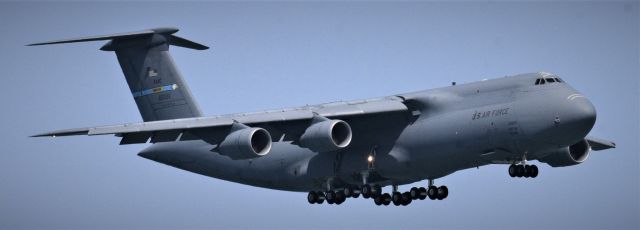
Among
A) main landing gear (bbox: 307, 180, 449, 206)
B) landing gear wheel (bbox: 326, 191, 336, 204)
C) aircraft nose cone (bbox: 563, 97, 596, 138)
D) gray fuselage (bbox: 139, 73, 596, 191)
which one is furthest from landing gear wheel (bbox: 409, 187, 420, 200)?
aircraft nose cone (bbox: 563, 97, 596, 138)

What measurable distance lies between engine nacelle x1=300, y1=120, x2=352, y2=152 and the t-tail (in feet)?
17.5

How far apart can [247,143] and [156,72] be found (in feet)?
20.4

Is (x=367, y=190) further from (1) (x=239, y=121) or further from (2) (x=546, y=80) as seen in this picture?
(2) (x=546, y=80)

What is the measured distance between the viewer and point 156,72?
1066 inches

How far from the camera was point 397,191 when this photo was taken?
24.4 meters

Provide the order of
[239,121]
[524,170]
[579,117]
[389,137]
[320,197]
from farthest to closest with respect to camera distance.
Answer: [320,197], [389,137], [239,121], [524,170], [579,117]

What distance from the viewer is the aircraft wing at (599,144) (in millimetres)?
26234

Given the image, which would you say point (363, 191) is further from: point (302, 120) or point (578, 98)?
point (578, 98)

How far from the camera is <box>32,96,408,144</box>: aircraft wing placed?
72.1ft

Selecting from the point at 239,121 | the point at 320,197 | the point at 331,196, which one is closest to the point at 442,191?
the point at 331,196

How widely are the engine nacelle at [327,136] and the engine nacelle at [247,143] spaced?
2.63ft

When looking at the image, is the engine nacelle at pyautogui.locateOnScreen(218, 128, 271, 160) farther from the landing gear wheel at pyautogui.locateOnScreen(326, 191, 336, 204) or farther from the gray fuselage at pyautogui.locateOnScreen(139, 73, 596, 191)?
the landing gear wheel at pyautogui.locateOnScreen(326, 191, 336, 204)

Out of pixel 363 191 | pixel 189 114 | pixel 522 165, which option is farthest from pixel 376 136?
pixel 189 114

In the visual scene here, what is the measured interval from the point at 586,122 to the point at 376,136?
4720 mm
